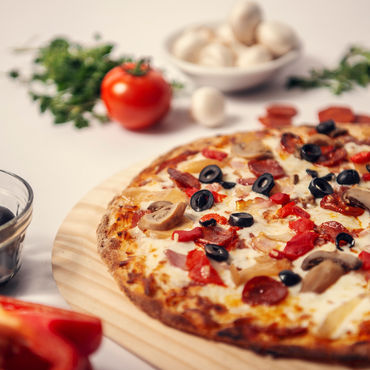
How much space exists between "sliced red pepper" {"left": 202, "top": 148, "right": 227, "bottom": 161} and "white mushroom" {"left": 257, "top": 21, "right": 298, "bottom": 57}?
226 cm

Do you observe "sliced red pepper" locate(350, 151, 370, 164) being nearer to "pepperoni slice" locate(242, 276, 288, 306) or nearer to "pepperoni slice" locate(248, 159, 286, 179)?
"pepperoni slice" locate(248, 159, 286, 179)

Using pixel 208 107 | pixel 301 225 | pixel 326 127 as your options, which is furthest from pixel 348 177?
pixel 208 107

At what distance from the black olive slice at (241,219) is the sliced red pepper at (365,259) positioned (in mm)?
690

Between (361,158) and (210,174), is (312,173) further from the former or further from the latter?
(210,174)

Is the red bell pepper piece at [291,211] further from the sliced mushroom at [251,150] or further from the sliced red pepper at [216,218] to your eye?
the sliced mushroom at [251,150]

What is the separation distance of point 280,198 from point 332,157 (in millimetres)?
765

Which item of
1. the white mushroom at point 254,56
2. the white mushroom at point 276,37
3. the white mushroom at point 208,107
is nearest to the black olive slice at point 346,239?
the white mushroom at point 208,107

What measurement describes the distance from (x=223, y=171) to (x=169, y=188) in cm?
46

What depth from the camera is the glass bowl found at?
125 inches

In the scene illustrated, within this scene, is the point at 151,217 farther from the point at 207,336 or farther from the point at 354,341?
the point at 354,341

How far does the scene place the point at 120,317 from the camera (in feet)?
10.1

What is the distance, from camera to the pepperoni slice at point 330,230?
3.40 meters

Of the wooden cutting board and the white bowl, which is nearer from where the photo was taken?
the wooden cutting board

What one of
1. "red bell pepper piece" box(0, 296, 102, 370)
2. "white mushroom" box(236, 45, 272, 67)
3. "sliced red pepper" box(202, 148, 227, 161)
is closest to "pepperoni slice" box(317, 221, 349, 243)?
"sliced red pepper" box(202, 148, 227, 161)
